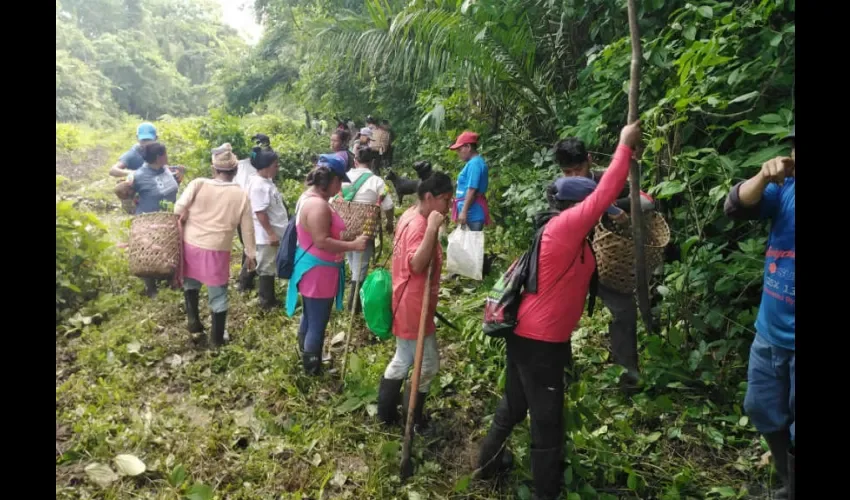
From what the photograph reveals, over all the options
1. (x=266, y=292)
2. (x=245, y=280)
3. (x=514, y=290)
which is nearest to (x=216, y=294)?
(x=266, y=292)

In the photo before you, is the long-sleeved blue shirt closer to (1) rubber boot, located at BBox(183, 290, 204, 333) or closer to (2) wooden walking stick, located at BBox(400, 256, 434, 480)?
(2) wooden walking stick, located at BBox(400, 256, 434, 480)

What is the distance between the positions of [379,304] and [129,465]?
5.83ft

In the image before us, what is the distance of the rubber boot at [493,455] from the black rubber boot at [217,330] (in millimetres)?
2882

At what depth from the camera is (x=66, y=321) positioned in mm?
5371

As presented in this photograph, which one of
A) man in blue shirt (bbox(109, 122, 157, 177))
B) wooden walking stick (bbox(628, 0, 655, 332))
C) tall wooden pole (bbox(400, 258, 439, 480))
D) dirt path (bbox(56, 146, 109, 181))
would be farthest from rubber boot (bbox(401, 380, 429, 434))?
dirt path (bbox(56, 146, 109, 181))

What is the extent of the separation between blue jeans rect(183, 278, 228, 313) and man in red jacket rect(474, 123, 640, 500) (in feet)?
9.63

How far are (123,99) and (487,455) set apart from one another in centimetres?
3781

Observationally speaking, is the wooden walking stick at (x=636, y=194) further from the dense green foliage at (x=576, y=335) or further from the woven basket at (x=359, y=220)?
the woven basket at (x=359, y=220)

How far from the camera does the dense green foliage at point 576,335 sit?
2.96m

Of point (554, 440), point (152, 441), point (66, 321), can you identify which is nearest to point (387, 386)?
point (554, 440)

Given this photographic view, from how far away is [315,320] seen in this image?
13.0 ft

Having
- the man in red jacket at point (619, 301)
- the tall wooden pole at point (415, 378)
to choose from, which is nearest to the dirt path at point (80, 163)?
the tall wooden pole at point (415, 378)

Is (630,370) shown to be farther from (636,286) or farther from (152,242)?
(152,242)

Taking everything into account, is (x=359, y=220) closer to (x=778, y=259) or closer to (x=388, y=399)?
(x=388, y=399)
